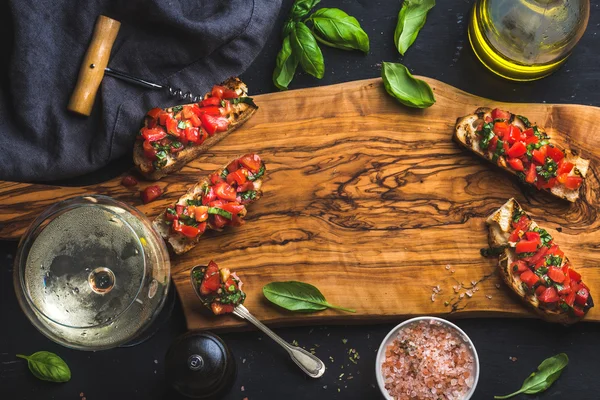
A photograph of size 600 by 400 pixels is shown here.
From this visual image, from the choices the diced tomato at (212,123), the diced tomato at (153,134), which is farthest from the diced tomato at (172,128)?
the diced tomato at (212,123)

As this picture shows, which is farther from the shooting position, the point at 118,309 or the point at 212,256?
the point at 212,256

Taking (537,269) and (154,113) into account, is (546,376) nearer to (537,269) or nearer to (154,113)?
(537,269)

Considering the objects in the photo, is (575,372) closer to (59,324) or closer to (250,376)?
(250,376)

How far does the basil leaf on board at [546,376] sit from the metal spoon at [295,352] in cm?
101

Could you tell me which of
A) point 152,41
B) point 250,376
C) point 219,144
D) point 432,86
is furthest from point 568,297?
point 152,41

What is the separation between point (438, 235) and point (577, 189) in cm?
76

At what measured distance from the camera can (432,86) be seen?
371 centimetres

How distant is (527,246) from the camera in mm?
3463

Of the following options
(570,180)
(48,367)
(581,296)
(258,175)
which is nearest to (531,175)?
(570,180)

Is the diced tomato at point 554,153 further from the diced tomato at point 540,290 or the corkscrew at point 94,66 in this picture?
the corkscrew at point 94,66

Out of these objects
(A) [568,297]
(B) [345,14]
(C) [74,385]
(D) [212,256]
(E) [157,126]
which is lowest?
(C) [74,385]

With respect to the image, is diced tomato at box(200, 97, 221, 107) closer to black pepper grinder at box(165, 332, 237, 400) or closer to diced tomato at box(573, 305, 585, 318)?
black pepper grinder at box(165, 332, 237, 400)

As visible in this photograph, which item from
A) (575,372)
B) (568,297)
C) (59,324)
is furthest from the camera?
(575,372)

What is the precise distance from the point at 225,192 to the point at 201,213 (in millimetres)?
166
